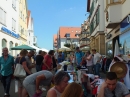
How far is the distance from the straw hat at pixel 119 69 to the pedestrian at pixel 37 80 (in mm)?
1783

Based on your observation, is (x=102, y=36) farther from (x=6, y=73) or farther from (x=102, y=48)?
(x=6, y=73)

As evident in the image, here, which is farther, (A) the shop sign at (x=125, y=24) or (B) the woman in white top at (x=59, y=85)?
(A) the shop sign at (x=125, y=24)

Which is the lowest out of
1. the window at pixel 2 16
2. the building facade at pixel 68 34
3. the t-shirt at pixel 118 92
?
the t-shirt at pixel 118 92

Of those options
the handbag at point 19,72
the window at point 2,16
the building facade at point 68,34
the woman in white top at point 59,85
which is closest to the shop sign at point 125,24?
Answer: the handbag at point 19,72

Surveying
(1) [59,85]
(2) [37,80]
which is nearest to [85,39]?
(2) [37,80]

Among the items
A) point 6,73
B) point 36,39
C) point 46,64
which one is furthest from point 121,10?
point 36,39

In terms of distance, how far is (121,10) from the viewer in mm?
13570

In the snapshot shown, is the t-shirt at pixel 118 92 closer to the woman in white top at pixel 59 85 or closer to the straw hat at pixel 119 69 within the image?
the woman in white top at pixel 59 85

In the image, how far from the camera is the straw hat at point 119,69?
555 cm

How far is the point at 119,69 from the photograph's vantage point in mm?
5711

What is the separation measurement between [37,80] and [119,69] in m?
2.31

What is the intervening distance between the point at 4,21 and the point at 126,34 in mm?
14004

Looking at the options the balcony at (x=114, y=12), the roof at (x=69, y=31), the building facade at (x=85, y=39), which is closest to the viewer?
the balcony at (x=114, y=12)

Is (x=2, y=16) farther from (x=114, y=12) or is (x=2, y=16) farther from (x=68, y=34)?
(x=68, y=34)
